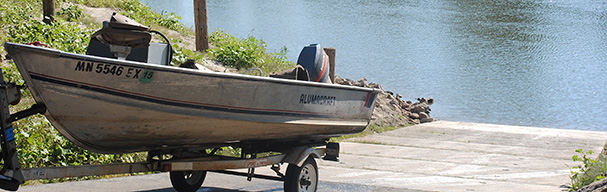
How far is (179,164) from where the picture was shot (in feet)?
20.2

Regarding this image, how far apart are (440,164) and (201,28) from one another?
6940mm

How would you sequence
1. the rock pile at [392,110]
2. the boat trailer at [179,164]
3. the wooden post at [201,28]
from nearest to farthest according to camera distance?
the boat trailer at [179,164]
the wooden post at [201,28]
the rock pile at [392,110]

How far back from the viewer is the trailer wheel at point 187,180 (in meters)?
7.56

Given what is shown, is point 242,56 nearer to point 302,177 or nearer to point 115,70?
point 302,177

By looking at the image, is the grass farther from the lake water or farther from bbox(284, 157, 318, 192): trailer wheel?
the lake water

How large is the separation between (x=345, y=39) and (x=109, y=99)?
3007 cm

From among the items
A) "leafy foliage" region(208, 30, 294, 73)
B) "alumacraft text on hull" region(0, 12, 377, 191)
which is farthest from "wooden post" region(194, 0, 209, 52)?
"alumacraft text on hull" region(0, 12, 377, 191)

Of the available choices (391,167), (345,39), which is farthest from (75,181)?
(345,39)

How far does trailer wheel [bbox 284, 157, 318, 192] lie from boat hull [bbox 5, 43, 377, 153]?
338mm

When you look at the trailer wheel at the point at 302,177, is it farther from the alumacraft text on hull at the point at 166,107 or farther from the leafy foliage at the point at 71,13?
the leafy foliage at the point at 71,13

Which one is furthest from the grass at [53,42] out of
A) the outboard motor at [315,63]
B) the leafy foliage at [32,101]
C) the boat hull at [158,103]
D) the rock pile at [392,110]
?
the rock pile at [392,110]

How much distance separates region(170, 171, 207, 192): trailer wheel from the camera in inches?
298

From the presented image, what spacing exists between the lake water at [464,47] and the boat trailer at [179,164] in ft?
55.5

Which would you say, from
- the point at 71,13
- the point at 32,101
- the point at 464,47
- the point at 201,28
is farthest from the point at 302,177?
the point at 464,47
